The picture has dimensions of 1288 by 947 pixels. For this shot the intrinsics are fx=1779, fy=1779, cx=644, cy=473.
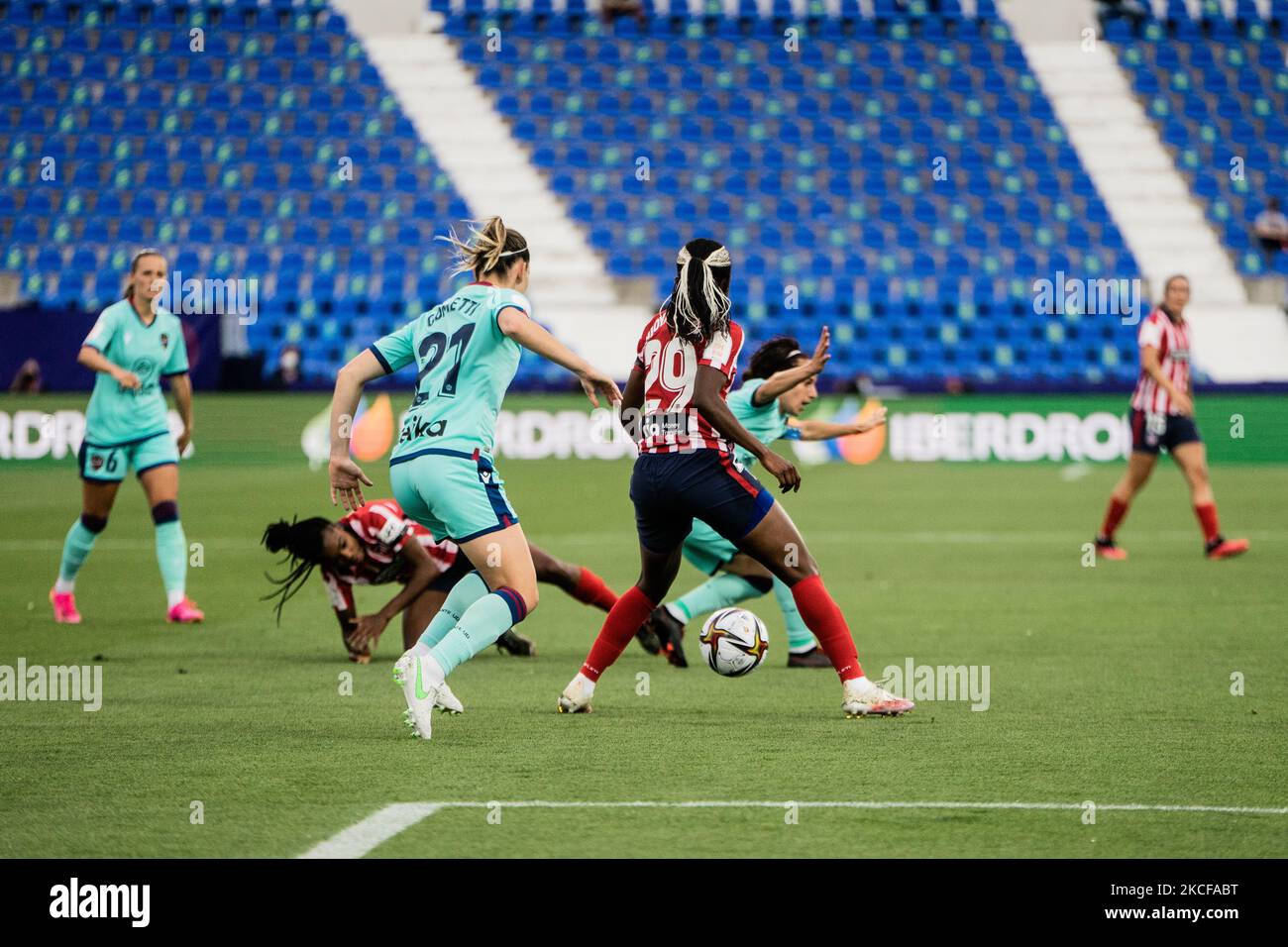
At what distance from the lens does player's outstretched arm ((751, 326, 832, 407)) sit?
6.93 metres

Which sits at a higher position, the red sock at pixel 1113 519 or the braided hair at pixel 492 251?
the braided hair at pixel 492 251

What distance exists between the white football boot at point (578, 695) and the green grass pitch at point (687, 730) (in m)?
0.09

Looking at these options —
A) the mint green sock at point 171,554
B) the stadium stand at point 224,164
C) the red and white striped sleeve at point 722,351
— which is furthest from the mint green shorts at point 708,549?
the stadium stand at point 224,164

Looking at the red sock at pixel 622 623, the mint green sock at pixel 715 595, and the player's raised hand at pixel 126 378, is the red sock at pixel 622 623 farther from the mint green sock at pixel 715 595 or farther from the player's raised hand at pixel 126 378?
the player's raised hand at pixel 126 378

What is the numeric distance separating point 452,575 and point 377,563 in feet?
1.39

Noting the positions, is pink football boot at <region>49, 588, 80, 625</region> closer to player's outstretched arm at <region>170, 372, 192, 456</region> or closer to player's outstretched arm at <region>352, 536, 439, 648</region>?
player's outstretched arm at <region>170, 372, 192, 456</region>

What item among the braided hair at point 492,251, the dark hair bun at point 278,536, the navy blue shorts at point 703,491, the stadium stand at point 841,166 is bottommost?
the dark hair bun at point 278,536

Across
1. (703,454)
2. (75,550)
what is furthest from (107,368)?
(703,454)

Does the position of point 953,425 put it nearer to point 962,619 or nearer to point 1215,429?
point 1215,429

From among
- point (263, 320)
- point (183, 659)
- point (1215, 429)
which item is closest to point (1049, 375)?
point (1215, 429)

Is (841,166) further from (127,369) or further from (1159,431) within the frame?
(127,369)

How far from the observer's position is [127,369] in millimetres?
10555

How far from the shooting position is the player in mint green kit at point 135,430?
10547 millimetres

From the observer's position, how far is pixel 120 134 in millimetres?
31844
